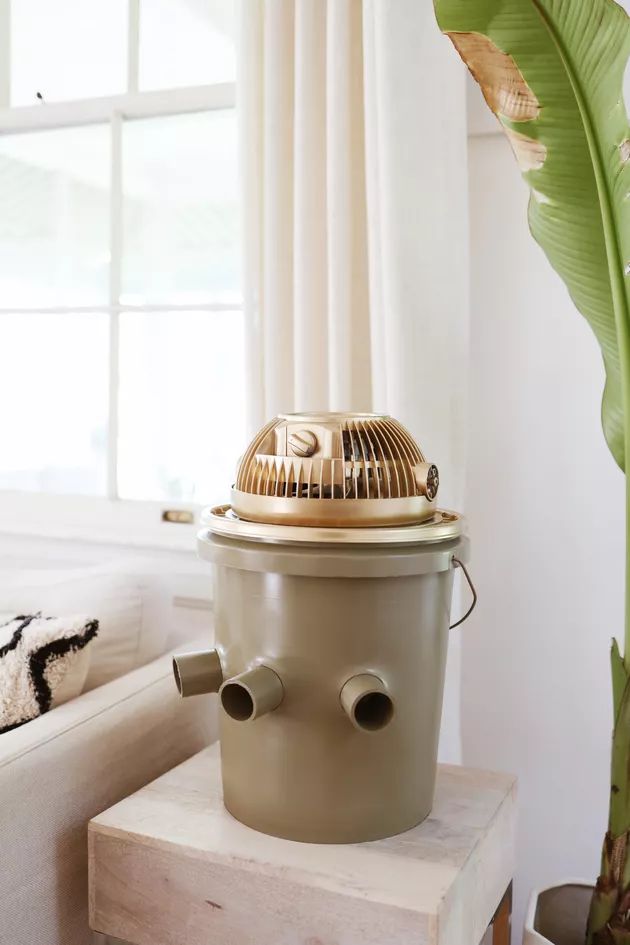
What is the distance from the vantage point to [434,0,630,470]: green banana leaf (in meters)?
1.12

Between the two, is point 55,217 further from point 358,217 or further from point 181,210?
point 358,217

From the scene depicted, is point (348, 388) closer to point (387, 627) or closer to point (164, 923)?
point (387, 627)

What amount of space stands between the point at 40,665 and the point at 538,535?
3.09 feet

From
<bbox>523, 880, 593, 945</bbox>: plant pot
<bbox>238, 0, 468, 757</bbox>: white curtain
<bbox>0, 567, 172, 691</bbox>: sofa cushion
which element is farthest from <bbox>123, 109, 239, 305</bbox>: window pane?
<bbox>523, 880, 593, 945</bbox>: plant pot

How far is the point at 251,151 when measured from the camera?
169 centimetres

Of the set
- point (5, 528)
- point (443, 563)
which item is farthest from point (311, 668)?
point (5, 528)

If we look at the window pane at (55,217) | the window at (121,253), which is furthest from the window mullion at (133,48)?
the window pane at (55,217)

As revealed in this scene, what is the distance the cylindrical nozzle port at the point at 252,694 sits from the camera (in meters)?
1.04

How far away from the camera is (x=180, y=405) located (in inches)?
83.8

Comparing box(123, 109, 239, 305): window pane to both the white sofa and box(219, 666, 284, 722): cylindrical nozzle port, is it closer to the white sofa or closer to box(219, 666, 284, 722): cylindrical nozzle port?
the white sofa

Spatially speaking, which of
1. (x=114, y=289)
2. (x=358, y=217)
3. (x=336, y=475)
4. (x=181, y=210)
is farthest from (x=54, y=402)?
(x=336, y=475)

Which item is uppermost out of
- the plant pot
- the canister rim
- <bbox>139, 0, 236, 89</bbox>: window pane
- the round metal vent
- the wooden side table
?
<bbox>139, 0, 236, 89</bbox>: window pane

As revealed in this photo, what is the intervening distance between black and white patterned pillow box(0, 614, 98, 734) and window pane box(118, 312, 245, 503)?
2.36 ft

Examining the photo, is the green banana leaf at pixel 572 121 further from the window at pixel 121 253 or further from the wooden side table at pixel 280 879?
the window at pixel 121 253
